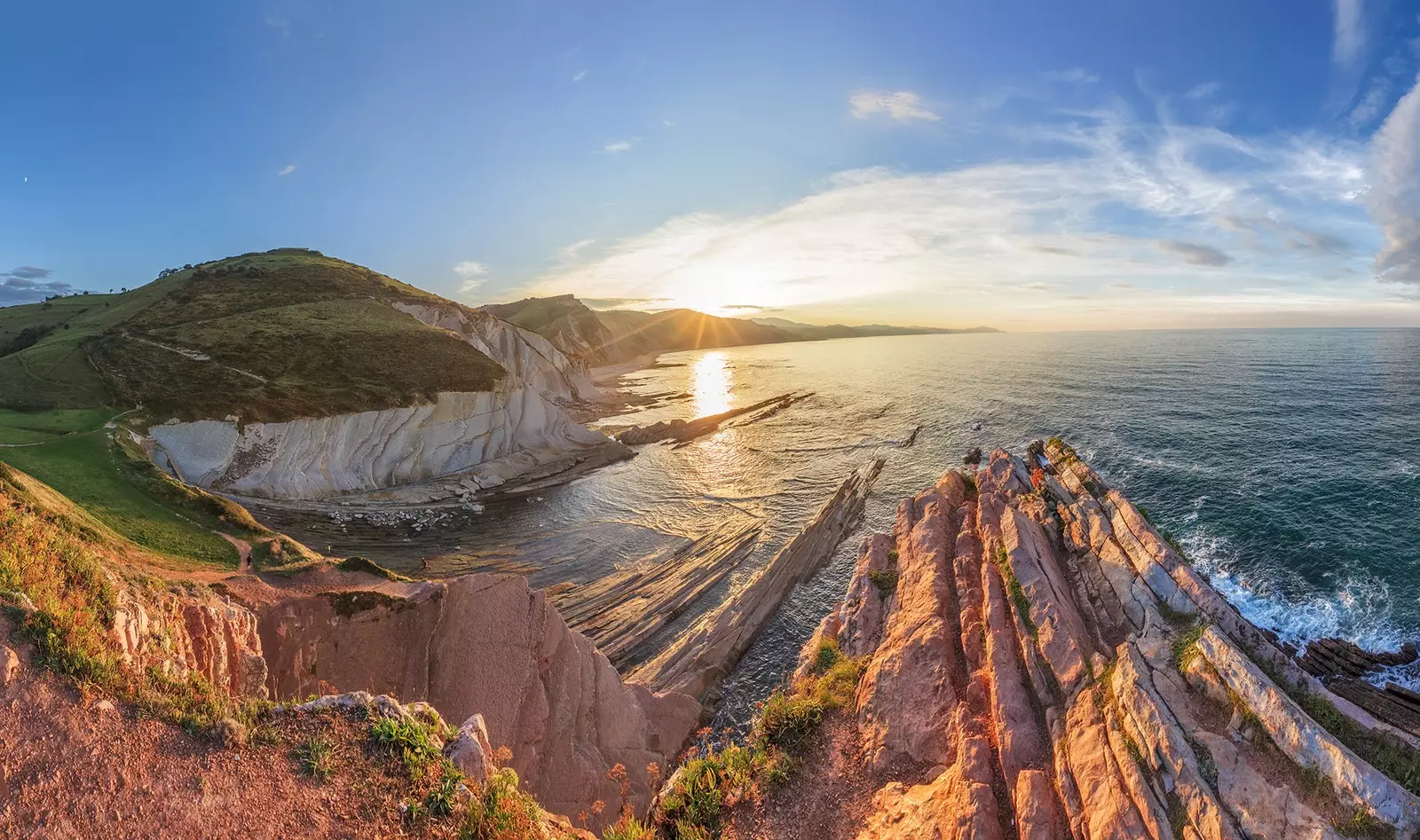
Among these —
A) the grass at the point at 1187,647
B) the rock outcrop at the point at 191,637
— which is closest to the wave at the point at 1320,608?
the grass at the point at 1187,647

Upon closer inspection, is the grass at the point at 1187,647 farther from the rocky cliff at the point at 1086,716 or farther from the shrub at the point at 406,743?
the shrub at the point at 406,743

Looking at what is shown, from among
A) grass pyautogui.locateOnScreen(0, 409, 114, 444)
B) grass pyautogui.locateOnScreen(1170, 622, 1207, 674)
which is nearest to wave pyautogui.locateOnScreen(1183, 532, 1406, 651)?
grass pyautogui.locateOnScreen(1170, 622, 1207, 674)

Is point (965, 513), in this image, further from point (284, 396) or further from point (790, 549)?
point (284, 396)

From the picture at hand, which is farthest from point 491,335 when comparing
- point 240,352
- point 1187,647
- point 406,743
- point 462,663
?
point 1187,647

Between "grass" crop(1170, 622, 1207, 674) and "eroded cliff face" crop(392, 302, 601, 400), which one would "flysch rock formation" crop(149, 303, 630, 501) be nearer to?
"eroded cliff face" crop(392, 302, 601, 400)

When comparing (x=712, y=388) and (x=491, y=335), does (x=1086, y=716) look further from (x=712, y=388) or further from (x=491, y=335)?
(x=712, y=388)

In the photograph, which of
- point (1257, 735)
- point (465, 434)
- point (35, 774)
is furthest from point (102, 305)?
point (1257, 735)

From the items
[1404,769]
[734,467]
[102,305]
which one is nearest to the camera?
[1404,769]
